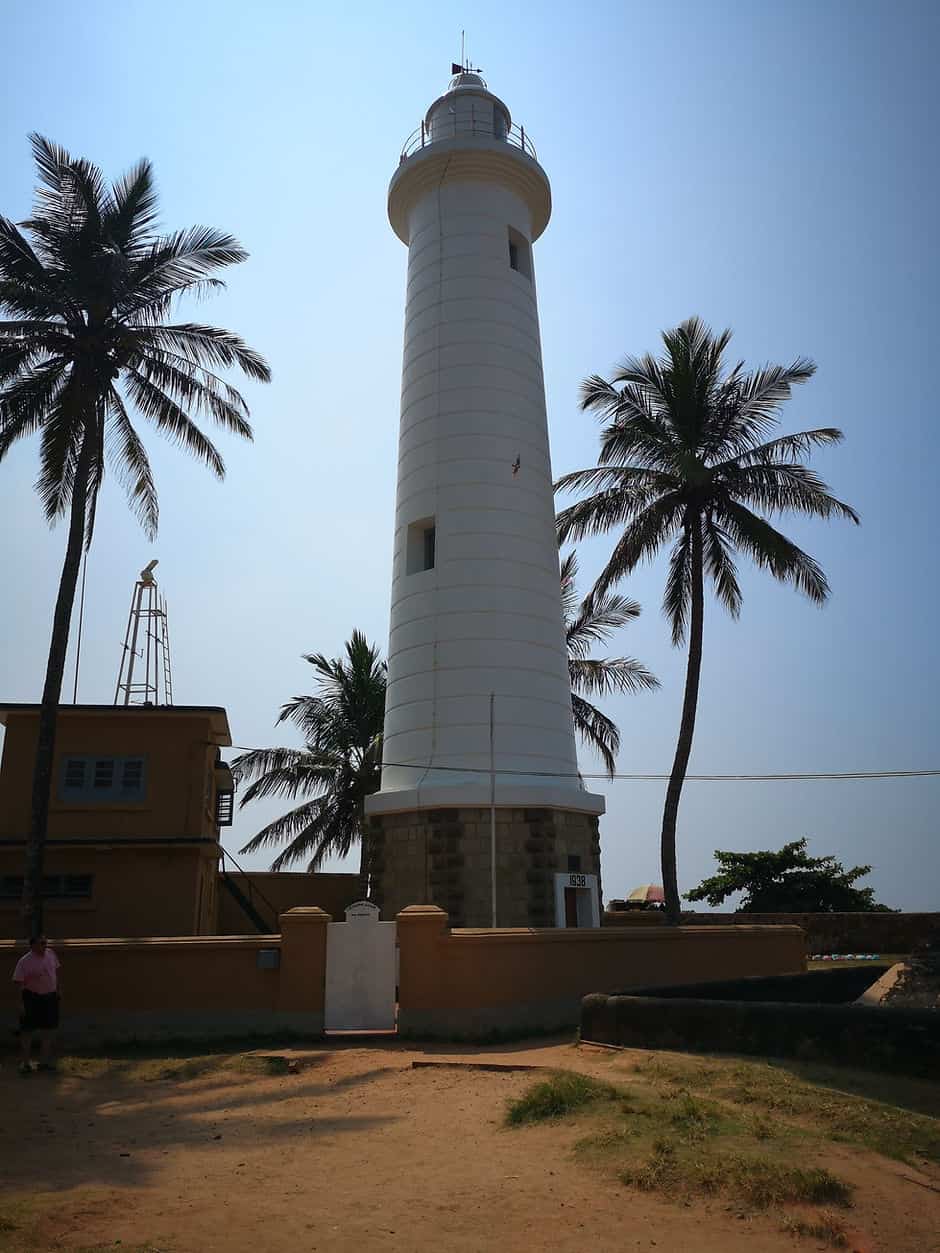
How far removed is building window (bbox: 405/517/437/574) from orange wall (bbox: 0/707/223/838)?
547 centimetres

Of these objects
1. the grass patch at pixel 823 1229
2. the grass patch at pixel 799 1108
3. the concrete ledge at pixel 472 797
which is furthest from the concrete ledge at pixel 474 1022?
the grass patch at pixel 823 1229

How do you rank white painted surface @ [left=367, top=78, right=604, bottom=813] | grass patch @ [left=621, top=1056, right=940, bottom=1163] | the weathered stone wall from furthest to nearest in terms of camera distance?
the weathered stone wall → white painted surface @ [left=367, top=78, right=604, bottom=813] → grass patch @ [left=621, top=1056, right=940, bottom=1163]

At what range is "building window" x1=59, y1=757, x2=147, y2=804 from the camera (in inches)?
827

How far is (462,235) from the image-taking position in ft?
71.5

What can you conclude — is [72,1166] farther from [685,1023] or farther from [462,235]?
[462,235]

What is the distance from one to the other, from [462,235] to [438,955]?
1483 cm

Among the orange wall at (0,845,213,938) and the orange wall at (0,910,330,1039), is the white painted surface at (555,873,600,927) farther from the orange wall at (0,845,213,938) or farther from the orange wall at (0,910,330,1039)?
the orange wall at (0,845,213,938)

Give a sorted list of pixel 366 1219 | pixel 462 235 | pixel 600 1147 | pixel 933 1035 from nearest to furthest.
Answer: pixel 366 1219, pixel 600 1147, pixel 933 1035, pixel 462 235

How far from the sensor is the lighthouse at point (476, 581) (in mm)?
17844

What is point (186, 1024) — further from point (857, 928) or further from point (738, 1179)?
point (857, 928)

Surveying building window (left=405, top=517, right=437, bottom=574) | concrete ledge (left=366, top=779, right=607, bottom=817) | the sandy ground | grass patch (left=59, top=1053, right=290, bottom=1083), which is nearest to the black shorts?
grass patch (left=59, top=1053, right=290, bottom=1083)

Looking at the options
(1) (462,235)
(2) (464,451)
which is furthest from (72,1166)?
(1) (462,235)

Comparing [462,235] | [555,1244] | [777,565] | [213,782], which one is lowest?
[555,1244]

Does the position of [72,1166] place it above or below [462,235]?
below
